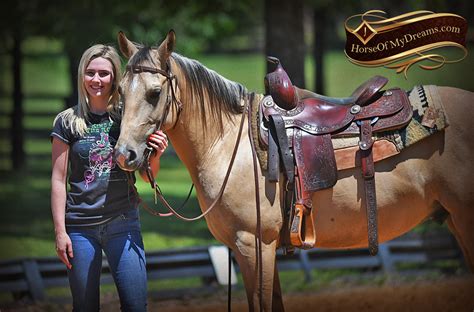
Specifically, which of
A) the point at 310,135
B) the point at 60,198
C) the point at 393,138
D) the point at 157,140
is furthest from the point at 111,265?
the point at 393,138

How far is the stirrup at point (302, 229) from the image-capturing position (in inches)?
154

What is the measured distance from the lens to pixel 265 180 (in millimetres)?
3998

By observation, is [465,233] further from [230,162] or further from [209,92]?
[209,92]

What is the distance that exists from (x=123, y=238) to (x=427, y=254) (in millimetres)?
4433

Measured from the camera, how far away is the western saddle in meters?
3.98

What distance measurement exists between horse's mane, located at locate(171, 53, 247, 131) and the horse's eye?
0.87ft

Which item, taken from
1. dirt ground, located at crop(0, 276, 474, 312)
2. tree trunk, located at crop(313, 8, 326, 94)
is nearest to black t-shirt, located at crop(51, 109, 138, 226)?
dirt ground, located at crop(0, 276, 474, 312)

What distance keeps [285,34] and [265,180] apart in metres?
4.23

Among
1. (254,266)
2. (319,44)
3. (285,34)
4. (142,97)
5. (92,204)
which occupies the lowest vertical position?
(254,266)

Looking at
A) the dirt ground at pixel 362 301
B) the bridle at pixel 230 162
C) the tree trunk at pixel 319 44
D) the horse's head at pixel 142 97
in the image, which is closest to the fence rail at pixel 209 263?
the dirt ground at pixel 362 301

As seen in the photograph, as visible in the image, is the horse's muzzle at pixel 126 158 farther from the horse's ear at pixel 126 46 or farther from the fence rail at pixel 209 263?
the fence rail at pixel 209 263

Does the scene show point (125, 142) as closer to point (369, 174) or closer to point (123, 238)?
point (123, 238)

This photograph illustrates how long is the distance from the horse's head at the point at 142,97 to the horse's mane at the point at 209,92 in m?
0.16

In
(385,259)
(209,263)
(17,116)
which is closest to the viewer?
(209,263)
